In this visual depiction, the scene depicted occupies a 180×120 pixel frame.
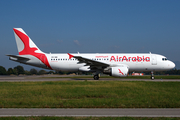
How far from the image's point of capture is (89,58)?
30500mm

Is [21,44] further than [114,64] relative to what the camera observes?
Yes

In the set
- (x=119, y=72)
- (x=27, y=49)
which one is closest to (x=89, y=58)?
(x=119, y=72)

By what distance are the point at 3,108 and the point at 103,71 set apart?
67.3 feet

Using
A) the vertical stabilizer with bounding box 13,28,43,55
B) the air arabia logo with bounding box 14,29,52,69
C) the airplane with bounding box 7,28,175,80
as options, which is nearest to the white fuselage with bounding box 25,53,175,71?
the airplane with bounding box 7,28,175,80

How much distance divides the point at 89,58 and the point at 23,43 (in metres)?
11.3

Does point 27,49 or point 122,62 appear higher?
point 27,49

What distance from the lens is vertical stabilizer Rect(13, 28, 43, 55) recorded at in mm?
31578

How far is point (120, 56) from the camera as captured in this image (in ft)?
98.2

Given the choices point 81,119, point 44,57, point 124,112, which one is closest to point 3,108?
point 81,119

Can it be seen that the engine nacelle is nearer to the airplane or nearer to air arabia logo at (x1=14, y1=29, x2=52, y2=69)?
the airplane

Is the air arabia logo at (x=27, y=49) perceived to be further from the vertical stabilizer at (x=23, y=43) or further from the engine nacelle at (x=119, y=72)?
the engine nacelle at (x=119, y=72)

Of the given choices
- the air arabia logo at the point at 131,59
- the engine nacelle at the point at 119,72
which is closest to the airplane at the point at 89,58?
the air arabia logo at the point at 131,59

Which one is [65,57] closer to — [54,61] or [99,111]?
[54,61]

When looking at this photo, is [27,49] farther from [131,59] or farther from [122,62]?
[131,59]
